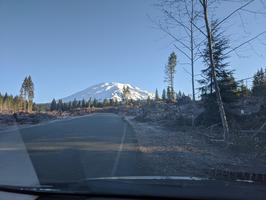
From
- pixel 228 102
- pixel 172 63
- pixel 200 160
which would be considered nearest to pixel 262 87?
pixel 228 102

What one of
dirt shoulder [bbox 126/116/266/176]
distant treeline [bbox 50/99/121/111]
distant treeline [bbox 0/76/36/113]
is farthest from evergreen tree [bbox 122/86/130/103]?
dirt shoulder [bbox 126/116/266/176]

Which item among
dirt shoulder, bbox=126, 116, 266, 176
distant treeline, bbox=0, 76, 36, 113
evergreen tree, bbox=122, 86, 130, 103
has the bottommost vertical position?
dirt shoulder, bbox=126, 116, 266, 176

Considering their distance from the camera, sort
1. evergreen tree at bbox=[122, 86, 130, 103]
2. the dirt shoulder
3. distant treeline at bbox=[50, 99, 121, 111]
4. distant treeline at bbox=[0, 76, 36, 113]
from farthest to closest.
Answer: evergreen tree at bbox=[122, 86, 130, 103] < distant treeline at bbox=[50, 99, 121, 111] < distant treeline at bbox=[0, 76, 36, 113] < the dirt shoulder

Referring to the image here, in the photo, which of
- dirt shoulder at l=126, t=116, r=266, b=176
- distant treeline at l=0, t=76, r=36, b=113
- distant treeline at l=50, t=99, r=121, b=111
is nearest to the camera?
dirt shoulder at l=126, t=116, r=266, b=176

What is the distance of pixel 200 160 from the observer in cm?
1391

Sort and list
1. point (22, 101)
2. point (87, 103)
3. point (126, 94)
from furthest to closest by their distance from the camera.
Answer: point (87, 103)
point (126, 94)
point (22, 101)

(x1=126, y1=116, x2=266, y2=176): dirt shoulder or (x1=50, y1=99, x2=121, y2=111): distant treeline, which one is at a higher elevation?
(x1=50, y1=99, x2=121, y2=111): distant treeline

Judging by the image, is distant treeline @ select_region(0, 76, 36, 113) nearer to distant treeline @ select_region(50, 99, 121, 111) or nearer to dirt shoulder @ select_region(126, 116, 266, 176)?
dirt shoulder @ select_region(126, 116, 266, 176)

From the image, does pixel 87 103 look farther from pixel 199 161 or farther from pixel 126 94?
pixel 199 161

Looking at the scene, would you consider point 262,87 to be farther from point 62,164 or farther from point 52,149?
point 62,164

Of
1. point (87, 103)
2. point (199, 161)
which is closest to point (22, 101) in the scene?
point (199, 161)

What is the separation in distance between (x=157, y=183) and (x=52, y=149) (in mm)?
11738

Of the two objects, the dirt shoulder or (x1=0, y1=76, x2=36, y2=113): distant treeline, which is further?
(x1=0, y1=76, x2=36, y2=113): distant treeline

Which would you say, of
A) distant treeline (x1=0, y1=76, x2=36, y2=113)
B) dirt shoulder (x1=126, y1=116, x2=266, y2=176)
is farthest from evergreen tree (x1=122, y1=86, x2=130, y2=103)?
dirt shoulder (x1=126, y1=116, x2=266, y2=176)
